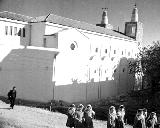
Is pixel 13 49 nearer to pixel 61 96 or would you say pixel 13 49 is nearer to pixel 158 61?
pixel 61 96

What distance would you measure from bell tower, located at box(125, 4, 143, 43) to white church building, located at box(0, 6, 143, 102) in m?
12.0

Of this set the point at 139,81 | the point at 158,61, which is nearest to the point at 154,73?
the point at 158,61

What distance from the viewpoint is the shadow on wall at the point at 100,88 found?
102ft

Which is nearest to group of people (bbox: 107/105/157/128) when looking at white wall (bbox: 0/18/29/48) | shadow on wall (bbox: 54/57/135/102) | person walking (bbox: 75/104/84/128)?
person walking (bbox: 75/104/84/128)

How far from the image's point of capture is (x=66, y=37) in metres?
31.2

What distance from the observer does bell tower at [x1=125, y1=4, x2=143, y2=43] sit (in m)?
50.9

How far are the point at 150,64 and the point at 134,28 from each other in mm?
13801

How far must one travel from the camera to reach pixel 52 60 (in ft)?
96.8

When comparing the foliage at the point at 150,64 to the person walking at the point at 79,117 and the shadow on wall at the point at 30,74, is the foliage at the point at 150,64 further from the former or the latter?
the person walking at the point at 79,117

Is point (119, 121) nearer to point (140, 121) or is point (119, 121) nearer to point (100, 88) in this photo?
point (140, 121)

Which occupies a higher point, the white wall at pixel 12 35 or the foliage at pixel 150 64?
the white wall at pixel 12 35

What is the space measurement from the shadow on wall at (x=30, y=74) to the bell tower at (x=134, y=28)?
2573cm

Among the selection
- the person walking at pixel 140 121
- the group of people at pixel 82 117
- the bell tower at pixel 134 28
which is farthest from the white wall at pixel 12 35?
the bell tower at pixel 134 28

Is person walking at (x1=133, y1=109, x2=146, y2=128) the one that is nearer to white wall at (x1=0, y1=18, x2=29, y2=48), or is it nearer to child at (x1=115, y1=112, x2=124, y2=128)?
child at (x1=115, y1=112, x2=124, y2=128)
